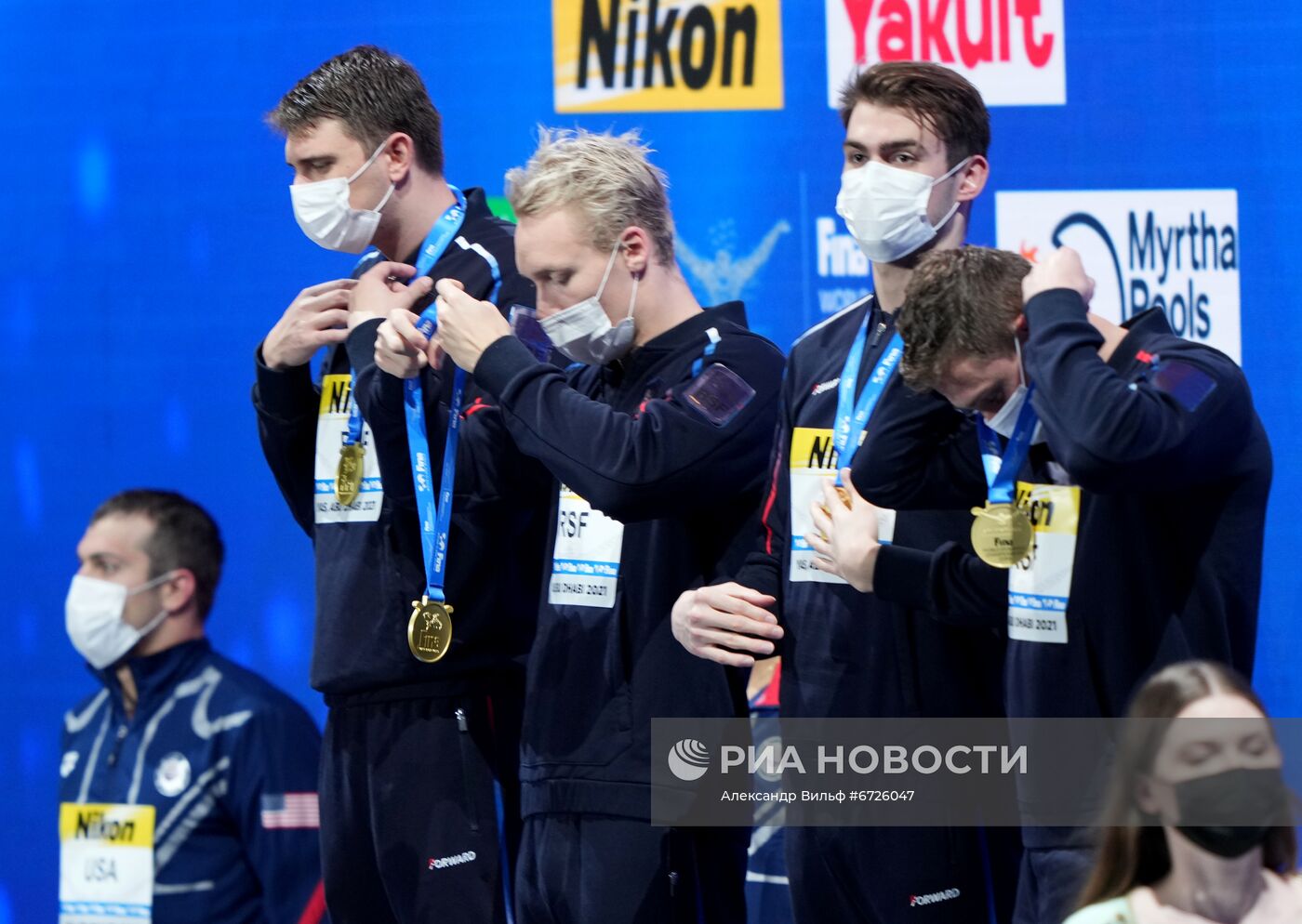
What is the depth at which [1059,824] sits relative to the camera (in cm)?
251

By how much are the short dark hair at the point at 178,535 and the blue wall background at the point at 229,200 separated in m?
0.21

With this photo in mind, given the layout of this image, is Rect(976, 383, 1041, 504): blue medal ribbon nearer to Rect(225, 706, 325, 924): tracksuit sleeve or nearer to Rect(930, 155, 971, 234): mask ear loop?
Rect(930, 155, 971, 234): mask ear loop

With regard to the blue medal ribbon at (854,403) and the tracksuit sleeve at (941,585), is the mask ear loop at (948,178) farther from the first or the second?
the tracksuit sleeve at (941,585)

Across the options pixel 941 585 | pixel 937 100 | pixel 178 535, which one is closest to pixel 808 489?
pixel 941 585

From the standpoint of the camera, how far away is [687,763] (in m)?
2.83

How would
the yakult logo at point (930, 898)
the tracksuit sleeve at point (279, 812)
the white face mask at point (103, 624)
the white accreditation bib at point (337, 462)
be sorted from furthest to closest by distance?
the white face mask at point (103, 624) → the tracksuit sleeve at point (279, 812) → the white accreditation bib at point (337, 462) → the yakult logo at point (930, 898)

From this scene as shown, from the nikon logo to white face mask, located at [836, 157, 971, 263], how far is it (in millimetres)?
1242

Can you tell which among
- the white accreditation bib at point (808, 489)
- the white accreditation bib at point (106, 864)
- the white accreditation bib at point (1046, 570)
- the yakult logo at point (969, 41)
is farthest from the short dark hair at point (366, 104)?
the white accreditation bib at point (106, 864)

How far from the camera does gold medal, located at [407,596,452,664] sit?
312cm

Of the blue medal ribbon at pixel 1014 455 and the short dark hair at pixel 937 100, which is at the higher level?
the short dark hair at pixel 937 100

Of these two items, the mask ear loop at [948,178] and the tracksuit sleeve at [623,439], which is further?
the mask ear loop at [948,178]

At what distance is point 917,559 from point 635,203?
73cm

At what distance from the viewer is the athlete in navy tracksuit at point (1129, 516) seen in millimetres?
2338

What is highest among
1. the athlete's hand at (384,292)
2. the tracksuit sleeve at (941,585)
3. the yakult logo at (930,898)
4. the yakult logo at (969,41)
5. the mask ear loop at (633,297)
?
the yakult logo at (969,41)
